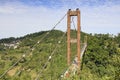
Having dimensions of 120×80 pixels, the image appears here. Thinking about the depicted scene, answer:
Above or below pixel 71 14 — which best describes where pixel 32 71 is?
below

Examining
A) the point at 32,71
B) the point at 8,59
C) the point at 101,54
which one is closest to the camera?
the point at 101,54

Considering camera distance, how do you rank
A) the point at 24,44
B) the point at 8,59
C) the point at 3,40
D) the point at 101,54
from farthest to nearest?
the point at 3,40, the point at 24,44, the point at 8,59, the point at 101,54

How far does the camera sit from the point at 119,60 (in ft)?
51.4

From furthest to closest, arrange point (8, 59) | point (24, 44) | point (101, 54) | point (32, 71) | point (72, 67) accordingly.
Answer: point (24, 44)
point (8, 59)
point (32, 71)
point (101, 54)
point (72, 67)

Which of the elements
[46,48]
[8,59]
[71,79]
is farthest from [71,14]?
[8,59]

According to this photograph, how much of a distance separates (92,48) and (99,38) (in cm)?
463

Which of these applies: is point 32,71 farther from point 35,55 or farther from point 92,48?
A: point 92,48

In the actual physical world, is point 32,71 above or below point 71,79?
below

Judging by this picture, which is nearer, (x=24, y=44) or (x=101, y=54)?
(x=101, y=54)

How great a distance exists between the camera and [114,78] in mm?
15625

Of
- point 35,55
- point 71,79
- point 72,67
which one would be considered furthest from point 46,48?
point 71,79

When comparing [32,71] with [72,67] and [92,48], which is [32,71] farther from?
[72,67]

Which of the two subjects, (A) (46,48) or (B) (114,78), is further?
(A) (46,48)

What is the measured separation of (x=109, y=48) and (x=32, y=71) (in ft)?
45.2
